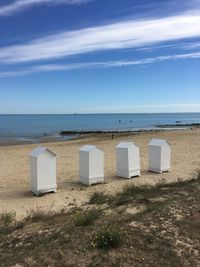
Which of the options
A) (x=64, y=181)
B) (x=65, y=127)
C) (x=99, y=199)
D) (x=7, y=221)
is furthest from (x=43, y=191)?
(x=65, y=127)

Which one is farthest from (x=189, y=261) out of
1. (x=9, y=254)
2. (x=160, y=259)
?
(x=9, y=254)

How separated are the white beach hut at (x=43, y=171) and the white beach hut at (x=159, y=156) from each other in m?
3.77

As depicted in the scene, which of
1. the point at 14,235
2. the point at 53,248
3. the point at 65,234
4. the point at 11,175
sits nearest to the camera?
the point at 53,248

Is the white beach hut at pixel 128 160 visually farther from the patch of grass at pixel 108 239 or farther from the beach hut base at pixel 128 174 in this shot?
the patch of grass at pixel 108 239

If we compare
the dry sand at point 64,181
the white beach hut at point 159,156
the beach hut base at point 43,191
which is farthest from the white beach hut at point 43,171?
the white beach hut at point 159,156

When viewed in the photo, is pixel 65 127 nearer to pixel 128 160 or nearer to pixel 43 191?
pixel 128 160

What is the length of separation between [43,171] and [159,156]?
13.4ft

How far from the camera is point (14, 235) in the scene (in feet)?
16.2

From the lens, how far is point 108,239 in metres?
4.18

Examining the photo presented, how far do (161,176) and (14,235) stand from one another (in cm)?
652

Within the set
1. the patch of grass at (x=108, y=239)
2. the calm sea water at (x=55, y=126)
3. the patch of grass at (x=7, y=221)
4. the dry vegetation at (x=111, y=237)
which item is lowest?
the calm sea water at (x=55, y=126)

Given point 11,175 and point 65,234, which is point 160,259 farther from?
point 11,175

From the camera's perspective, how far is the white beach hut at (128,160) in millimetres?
10398

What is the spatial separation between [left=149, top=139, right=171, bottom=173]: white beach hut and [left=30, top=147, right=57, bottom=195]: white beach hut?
3774mm
